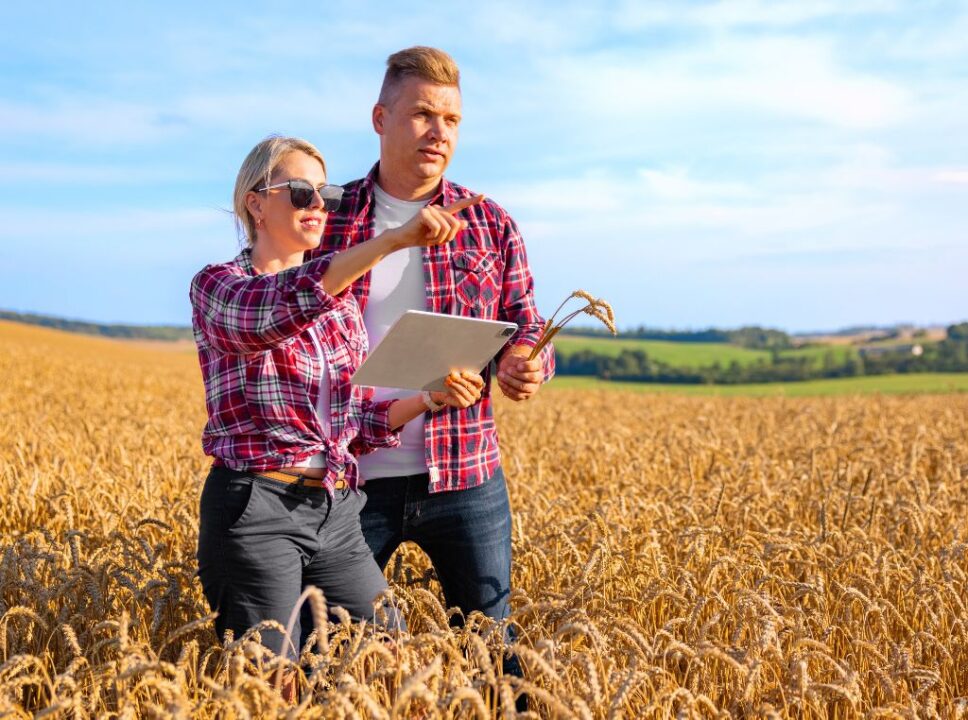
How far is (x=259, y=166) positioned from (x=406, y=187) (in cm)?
72

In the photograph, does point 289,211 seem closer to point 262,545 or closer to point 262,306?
point 262,306

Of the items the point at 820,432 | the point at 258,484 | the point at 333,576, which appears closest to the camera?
the point at 258,484

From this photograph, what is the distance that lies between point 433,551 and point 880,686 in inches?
63.1

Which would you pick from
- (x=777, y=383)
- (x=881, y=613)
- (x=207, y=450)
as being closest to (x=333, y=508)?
(x=207, y=450)

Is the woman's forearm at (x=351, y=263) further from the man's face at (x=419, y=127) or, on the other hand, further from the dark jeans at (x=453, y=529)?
the dark jeans at (x=453, y=529)

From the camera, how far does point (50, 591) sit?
3527 millimetres

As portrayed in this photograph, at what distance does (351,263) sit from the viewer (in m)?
2.53

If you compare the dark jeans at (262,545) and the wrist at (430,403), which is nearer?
the dark jeans at (262,545)

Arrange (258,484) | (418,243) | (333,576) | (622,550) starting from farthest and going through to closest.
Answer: (622,550) → (333,576) → (258,484) → (418,243)

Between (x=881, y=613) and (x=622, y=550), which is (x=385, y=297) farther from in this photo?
(x=881, y=613)

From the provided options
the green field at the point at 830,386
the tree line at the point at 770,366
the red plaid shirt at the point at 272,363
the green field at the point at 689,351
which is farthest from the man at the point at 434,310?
the green field at the point at 689,351

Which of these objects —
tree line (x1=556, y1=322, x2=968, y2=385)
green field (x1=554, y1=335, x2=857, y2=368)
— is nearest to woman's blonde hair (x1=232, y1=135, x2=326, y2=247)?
tree line (x1=556, y1=322, x2=968, y2=385)

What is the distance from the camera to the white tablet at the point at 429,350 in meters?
2.59

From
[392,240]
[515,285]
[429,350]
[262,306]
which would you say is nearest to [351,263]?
[392,240]
